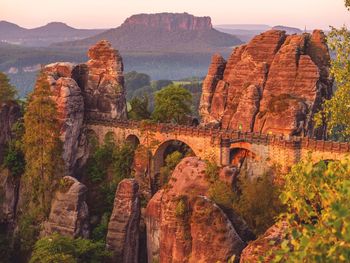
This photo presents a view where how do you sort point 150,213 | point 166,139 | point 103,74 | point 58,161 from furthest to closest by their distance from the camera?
point 103,74 → point 166,139 → point 58,161 → point 150,213

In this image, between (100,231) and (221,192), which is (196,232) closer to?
(221,192)

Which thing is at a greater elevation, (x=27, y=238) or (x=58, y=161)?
(x=58, y=161)

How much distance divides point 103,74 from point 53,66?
4.86m

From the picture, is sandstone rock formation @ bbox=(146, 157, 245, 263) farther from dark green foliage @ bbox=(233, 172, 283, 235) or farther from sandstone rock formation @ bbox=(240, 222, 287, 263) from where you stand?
dark green foliage @ bbox=(233, 172, 283, 235)

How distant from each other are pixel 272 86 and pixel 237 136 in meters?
8.29

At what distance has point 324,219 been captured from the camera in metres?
11.6

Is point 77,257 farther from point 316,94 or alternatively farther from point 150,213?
point 316,94

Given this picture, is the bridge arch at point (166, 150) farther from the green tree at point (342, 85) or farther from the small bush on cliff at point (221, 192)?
the green tree at point (342, 85)

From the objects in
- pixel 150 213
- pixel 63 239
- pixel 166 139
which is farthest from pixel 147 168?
pixel 63 239

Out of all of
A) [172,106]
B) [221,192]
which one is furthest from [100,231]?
[172,106]

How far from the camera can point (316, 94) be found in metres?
49.3

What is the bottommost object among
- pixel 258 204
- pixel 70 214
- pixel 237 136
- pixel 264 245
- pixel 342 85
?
pixel 70 214

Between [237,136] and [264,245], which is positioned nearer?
[264,245]

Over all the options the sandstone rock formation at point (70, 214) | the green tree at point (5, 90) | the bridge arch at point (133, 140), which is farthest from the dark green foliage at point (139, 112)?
the sandstone rock formation at point (70, 214)
